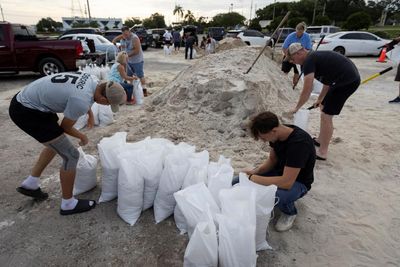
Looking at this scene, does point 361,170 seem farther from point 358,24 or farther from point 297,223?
point 358,24

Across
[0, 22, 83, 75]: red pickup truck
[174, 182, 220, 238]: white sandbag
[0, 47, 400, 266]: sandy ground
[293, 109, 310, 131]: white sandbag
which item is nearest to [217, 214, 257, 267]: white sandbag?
[174, 182, 220, 238]: white sandbag

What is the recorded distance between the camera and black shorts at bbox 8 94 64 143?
2215 mm

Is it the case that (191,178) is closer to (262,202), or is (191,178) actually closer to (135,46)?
(262,202)

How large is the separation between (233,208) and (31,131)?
1.63 meters

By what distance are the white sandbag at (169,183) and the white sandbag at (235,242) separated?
0.65m

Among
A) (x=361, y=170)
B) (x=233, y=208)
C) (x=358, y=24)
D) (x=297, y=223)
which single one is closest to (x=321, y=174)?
(x=361, y=170)

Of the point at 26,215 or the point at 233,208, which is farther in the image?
the point at 26,215

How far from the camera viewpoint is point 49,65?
8.27 meters

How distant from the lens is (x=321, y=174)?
328 cm

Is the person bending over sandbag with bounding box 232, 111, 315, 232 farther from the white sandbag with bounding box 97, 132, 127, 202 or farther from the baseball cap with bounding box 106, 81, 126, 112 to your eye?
the white sandbag with bounding box 97, 132, 127, 202

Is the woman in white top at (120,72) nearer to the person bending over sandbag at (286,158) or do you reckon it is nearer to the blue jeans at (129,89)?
the blue jeans at (129,89)

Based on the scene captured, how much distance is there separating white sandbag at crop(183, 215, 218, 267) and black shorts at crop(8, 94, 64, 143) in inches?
52.9

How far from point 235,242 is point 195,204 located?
0.37 meters

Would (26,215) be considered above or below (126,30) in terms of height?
below
